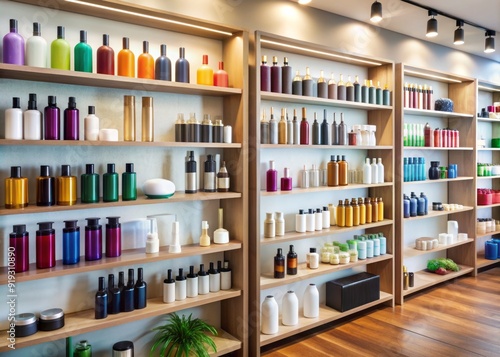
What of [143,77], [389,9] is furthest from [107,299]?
[389,9]

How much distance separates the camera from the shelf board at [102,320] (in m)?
1.95

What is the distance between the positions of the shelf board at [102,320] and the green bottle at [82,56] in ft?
4.45

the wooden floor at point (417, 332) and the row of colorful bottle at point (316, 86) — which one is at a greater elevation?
the row of colorful bottle at point (316, 86)

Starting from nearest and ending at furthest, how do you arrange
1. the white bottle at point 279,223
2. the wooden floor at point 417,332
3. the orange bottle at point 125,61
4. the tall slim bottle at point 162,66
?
the orange bottle at point 125,61
the tall slim bottle at point 162,66
the wooden floor at point 417,332
the white bottle at point 279,223

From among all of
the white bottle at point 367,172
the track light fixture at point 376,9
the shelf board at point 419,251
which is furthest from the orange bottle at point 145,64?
the shelf board at point 419,251

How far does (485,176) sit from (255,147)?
351 centimetres

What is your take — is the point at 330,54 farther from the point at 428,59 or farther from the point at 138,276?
the point at 138,276

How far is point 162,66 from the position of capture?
2344mm

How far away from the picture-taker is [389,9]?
3.45 metres

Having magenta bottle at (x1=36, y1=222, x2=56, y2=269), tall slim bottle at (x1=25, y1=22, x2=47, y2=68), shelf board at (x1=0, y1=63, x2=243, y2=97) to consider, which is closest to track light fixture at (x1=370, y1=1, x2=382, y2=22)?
shelf board at (x1=0, y1=63, x2=243, y2=97)

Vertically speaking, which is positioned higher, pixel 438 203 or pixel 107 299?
pixel 438 203

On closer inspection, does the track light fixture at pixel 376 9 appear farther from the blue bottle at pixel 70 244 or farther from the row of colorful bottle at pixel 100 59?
the blue bottle at pixel 70 244

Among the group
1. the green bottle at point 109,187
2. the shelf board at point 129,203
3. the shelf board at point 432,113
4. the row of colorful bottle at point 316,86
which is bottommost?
the shelf board at point 129,203

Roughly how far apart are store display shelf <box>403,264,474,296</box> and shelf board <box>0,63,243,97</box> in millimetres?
2682
